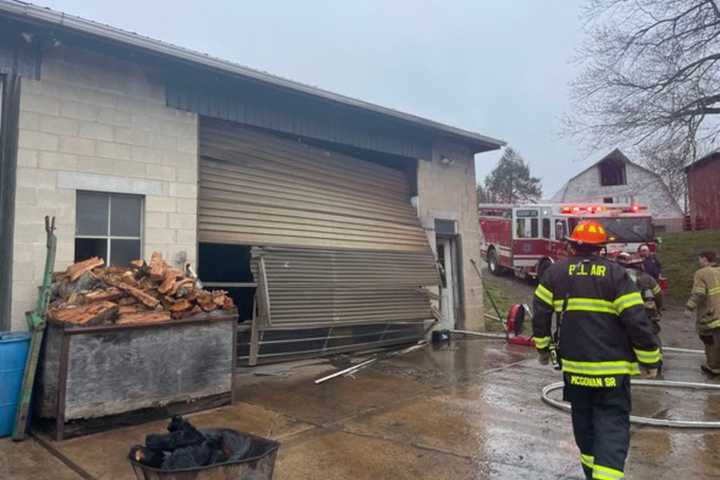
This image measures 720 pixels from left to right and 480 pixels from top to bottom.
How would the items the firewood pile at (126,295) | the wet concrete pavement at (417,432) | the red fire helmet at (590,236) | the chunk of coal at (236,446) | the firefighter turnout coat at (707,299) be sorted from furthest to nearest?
1. the firefighter turnout coat at (707,299)
2. the firewood pile at (126,295)
3. the wet concrete pavement at (417,432)
4. the red fire helmet at (590,236)
5. the chunk of coal at (236,446)

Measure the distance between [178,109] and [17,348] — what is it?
4087mm

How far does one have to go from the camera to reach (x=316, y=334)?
29.4 ft

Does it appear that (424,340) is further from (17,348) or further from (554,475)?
(17,348)

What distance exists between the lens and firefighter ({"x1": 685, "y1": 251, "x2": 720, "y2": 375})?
756 cm

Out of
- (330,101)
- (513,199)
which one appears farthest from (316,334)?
(513,199)

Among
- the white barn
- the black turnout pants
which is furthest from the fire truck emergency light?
the white barn

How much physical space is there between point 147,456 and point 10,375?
2.78m

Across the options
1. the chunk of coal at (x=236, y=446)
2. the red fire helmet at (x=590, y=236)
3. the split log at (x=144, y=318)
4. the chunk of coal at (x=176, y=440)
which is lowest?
the chunk of coal at (x=236, y=446)

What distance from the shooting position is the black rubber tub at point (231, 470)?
2.82 meters

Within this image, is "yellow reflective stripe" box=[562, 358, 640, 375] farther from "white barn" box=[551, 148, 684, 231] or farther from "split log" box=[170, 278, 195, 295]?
"white barn" box=[551, 148, 684, 231]

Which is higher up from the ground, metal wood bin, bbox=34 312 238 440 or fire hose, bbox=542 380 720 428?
metal wood bin, bbox=34 312 238 440

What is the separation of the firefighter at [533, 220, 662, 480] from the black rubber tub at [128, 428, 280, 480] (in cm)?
223

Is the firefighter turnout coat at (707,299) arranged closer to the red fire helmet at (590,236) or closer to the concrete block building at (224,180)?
the concrete block building at (224,180)

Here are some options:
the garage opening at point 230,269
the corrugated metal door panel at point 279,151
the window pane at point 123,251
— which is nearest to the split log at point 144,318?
the window pane at point 123,251
